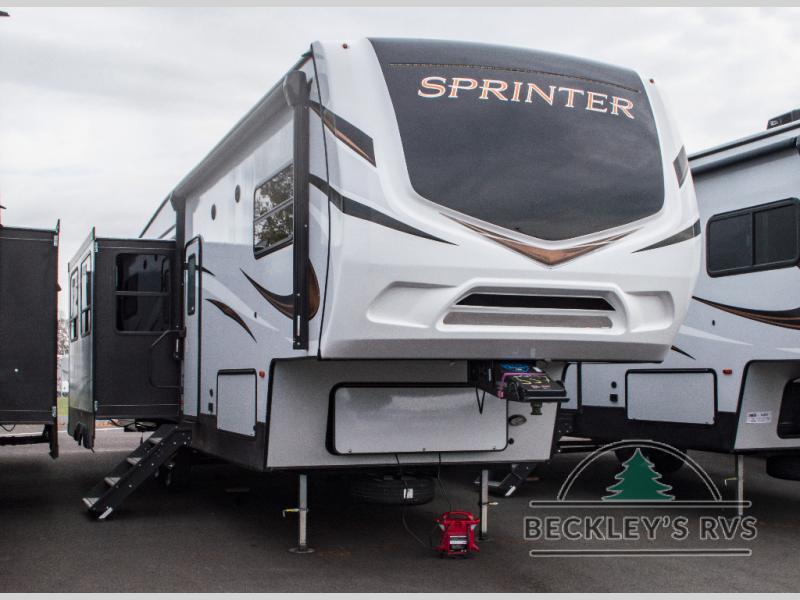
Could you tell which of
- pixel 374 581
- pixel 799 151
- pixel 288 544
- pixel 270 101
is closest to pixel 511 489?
pixel 288 544

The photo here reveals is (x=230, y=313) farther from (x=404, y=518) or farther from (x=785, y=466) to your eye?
(x=785, y=466)

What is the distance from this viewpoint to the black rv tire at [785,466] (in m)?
7.33

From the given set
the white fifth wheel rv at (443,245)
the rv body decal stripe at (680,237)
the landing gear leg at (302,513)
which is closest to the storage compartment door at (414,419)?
the white fifth wheel rv at (443,245)

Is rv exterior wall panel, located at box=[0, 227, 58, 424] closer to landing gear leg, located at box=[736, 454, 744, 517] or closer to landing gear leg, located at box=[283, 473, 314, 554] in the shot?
landing gear leg, located at box=[283, 473, 314, 554]

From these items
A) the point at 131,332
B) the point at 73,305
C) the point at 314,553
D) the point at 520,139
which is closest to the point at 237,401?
the point at 314,553

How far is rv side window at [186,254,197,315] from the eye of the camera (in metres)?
8.01

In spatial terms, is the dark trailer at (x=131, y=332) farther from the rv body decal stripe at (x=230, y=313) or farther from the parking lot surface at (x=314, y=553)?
the rv body decal stripe at (x=230, y=313)

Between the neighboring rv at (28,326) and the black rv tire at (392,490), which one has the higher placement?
the neighboring rv at (28,326)

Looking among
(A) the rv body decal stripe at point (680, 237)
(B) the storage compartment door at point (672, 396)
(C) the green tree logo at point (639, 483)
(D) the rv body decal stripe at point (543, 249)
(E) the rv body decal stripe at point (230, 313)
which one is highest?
(A) the rv body decal stripe at point (680, 237)

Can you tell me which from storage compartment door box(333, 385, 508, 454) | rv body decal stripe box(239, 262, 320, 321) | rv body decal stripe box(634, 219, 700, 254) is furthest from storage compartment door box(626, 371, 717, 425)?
rv body decal stripe box(239, 262, 320, 321)

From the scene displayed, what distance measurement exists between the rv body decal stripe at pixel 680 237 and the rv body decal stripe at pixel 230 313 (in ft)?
8.75

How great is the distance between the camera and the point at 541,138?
5.33 metres

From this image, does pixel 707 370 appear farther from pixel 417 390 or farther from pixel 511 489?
pixel 417 390

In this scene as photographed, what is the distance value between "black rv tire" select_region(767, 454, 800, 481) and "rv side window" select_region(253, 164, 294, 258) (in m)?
4.40
